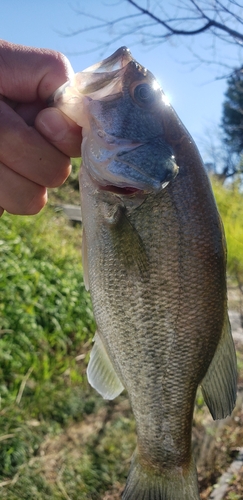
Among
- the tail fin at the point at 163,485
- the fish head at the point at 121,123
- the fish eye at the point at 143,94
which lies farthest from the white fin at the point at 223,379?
the fish eye at the point at 143,94

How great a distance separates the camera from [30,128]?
4.75 ft

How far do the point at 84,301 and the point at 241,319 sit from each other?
2.76 metres

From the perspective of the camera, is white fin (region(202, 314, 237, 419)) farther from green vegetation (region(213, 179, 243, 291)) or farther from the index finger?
green vegetation (region(213, 179, 243, 291))

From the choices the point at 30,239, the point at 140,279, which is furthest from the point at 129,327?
the point at 30,239

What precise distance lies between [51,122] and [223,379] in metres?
1.04

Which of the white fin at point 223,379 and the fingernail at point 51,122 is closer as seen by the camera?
the fingernail at point 51,122

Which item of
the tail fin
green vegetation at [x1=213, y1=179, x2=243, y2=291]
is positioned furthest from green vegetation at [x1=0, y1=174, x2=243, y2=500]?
green vegetation at [x1=213, y1=179, x2=243, y2=291]

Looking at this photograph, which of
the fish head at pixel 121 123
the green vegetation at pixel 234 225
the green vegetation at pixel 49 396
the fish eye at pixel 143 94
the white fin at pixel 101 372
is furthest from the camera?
the green vegetation at pixel 234 225

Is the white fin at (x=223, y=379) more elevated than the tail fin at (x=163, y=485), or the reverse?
the white fin at (x=223, y=379)

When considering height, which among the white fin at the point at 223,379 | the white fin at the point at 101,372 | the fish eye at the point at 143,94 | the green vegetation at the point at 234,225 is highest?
the fish eye at the point at 143,94

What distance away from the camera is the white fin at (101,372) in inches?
64.9

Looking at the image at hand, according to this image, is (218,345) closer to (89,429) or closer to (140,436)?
(140,436)

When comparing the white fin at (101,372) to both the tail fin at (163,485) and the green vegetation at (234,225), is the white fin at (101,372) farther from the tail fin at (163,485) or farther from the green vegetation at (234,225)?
the green vegetation at (234,225)

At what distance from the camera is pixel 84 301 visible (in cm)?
500
